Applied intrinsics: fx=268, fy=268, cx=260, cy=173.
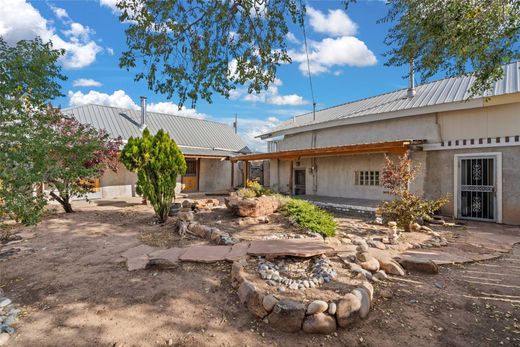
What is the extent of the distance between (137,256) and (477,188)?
10342mm

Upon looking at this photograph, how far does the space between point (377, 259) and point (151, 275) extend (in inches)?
150

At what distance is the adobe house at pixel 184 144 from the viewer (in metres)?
15.6

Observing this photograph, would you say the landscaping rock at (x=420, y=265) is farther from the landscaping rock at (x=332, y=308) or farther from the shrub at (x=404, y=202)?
the shrub at (x=404, y=202)

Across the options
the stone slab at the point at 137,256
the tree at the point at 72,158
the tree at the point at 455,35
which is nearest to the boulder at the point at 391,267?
the tree at the point at 455,35

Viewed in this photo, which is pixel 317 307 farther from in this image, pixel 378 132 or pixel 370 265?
pixel 378 132

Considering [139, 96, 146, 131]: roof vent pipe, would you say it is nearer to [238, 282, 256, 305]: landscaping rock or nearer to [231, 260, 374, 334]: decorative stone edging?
[238, 282, 256, 305]: landscaping rock

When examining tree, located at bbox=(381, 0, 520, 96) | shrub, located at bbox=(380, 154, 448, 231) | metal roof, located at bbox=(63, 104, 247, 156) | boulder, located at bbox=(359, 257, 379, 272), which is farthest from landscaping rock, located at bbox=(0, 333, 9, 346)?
metal roof, located at bbox=(63, 104, 247, 156)

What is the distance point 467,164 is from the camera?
30.0 ft

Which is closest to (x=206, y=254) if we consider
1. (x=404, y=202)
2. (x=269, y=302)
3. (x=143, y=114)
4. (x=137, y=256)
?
(x=137, y=256)

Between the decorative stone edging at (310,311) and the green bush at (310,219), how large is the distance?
337 cm

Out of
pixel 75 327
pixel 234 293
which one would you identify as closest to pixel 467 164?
pixel 234 293

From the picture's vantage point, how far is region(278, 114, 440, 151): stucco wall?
1007cm

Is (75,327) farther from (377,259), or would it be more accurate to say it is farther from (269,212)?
(269,212)

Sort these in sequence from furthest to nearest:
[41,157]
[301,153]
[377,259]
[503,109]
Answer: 1. [301,153]
2. [503,109]
3. [377,259]
4. [41,157]
